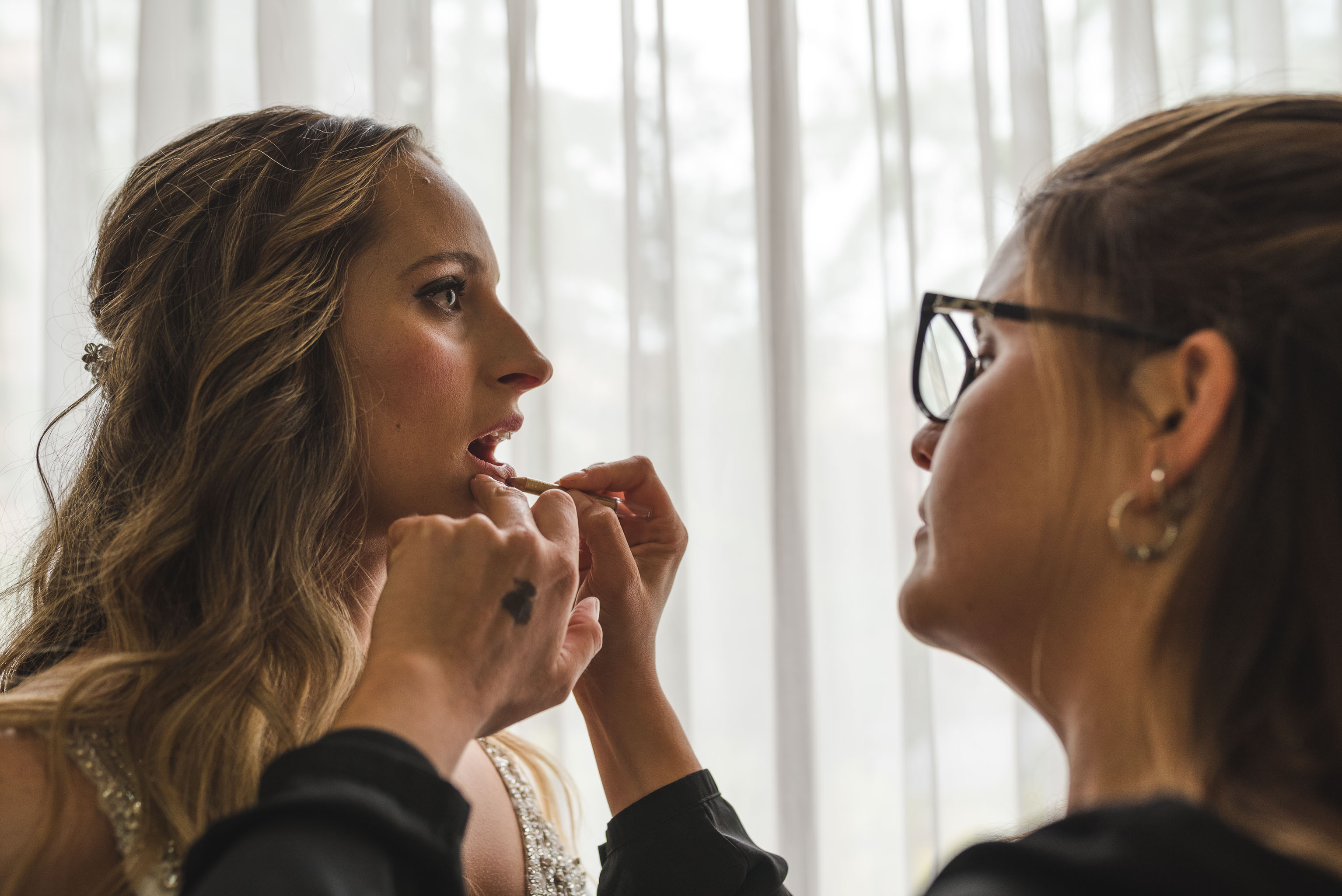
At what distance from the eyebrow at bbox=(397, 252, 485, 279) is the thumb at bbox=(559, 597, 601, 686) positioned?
0.39m

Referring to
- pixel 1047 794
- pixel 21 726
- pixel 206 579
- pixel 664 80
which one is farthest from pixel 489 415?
pixel 1047 794

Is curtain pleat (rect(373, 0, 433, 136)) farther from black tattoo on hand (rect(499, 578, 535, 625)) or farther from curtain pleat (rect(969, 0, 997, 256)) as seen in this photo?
black tattoo on hand (rect(499, 578, 535, 625))

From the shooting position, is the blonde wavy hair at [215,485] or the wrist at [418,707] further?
the blonde wavy hair at [215,485]

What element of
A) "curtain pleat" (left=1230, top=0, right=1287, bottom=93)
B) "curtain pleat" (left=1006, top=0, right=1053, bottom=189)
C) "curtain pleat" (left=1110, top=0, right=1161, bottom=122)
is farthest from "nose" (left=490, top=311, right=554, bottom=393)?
"curtain pleat" (left=1230, top=0, right=1287, bottom=93)

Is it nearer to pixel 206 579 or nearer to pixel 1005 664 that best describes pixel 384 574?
pixel 206 579

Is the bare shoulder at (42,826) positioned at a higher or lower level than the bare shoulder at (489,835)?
higher

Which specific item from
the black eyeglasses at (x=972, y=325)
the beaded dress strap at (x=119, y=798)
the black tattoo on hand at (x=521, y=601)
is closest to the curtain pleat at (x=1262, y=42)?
the black eyeglasses at (x=972, y=325)

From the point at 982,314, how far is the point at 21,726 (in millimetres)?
844

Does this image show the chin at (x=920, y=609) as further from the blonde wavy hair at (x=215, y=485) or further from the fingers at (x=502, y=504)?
the blonde wavy hair at (x=215, y=485)

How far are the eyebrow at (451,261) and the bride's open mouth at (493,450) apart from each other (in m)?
0.18

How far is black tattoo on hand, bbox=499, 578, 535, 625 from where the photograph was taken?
2.40 feet

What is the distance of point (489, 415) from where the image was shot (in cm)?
102

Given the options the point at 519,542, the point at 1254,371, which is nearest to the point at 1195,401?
the point at 1254,371

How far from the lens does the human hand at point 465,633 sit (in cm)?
64
